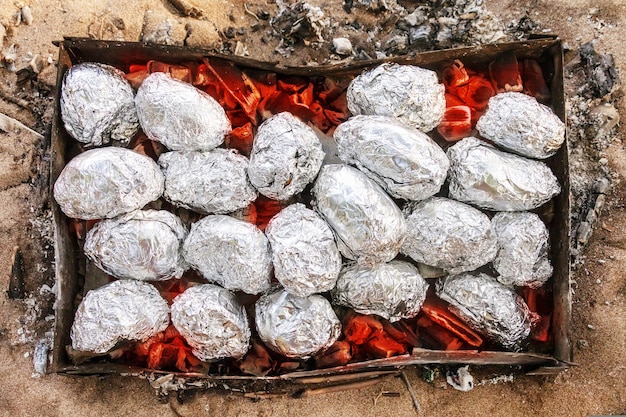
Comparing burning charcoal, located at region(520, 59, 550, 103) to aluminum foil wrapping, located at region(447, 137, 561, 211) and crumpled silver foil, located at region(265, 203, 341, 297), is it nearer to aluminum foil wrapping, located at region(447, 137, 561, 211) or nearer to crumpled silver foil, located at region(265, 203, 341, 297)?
aluminum foil wrapping, located at region(447, 137, 561, 211)

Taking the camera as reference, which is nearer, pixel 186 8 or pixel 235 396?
pixel 235 396

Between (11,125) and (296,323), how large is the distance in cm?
132

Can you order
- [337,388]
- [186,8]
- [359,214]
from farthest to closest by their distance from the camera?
[186,8] < [337,388] < [359,214]

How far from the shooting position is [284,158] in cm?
193

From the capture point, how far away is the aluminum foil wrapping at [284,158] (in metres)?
1.94

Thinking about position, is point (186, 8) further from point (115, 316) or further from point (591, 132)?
point (591, 132)

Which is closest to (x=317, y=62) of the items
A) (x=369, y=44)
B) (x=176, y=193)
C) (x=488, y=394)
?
(x=369, y=44)

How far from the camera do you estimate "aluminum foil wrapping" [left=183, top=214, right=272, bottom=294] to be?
76.7 inches

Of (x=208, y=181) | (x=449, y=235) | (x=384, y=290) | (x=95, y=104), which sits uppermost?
(x=95, y=104)

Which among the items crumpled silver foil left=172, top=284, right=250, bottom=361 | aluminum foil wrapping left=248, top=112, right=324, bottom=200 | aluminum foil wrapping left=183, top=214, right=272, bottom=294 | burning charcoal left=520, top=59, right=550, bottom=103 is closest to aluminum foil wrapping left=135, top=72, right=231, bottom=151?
aluminum foil wrapping left=248, top=112, right=324, bottom=200

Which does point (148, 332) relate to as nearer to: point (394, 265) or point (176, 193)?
point (176, 193)

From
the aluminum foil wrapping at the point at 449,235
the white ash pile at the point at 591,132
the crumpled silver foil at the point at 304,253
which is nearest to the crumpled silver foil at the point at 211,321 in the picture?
the crumpled silver foil at the point at 304,253

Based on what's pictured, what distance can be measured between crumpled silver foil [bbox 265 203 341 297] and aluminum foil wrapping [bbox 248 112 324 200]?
10cm

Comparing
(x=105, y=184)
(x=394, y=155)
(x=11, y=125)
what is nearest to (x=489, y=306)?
(x=394, y=155)
